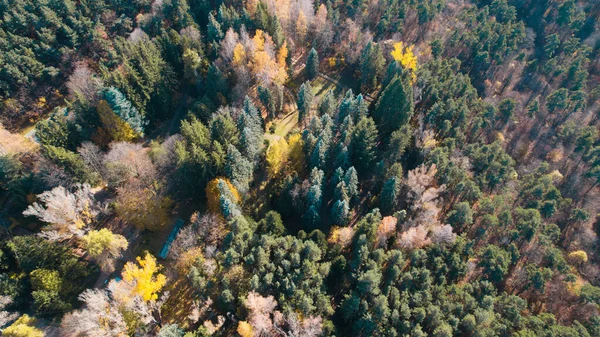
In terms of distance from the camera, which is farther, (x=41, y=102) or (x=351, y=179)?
(x=41, y=102)

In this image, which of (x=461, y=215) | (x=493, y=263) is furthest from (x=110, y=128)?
(x=493, y=263)

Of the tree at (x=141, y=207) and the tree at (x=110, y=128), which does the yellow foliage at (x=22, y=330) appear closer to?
the tree at (x=141, y=207)

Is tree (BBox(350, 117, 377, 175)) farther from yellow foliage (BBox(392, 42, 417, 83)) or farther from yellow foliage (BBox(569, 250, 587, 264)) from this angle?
yellow foliage (BBox(569, 250, 587, 264))

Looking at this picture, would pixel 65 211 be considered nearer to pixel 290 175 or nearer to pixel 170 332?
pixel 170 332

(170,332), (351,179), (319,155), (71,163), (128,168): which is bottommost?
(170,332)

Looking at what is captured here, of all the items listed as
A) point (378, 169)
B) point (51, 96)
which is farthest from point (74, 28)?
point (378, 169)

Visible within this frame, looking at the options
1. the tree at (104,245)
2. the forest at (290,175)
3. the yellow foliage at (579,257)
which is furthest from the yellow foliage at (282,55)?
the yellow foliage at (579,257)
